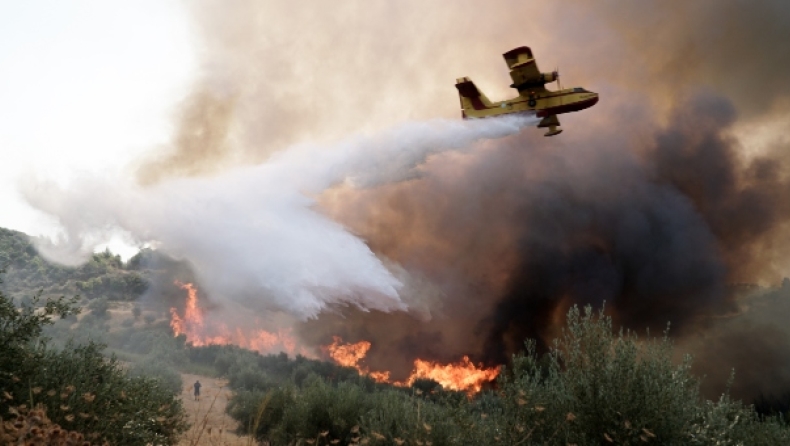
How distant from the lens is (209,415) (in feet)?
95.9

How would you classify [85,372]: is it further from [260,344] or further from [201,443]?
[260,344]

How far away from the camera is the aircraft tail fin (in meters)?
27.2

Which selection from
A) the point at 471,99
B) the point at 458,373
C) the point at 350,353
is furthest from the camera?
the point at 350,353

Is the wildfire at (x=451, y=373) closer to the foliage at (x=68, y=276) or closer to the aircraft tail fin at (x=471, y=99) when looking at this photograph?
the aircraft tail fin at (x=471, y=99)

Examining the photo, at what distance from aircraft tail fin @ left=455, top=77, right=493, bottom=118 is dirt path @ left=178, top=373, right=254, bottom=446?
806 inches

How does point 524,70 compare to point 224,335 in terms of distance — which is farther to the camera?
point 224,335

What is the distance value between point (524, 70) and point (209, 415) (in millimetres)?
28982

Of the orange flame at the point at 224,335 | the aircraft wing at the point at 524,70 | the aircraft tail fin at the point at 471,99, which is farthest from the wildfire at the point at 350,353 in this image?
the aircraft wing at the point at 524,70

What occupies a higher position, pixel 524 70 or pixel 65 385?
pixel 524 70

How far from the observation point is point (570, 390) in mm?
9555

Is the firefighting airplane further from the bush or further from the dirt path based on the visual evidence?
the bush

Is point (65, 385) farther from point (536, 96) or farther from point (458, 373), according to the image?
point (458, 373)

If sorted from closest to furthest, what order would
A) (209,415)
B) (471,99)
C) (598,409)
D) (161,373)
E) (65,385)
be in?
1. (598,409)
2. (65,385)
3. (471,99)
4. (209,415)
5. (161,373)

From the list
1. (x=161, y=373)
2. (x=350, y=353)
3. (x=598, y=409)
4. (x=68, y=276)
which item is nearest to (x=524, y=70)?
(x=598, y=409)
